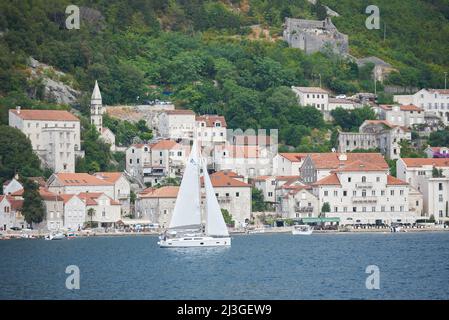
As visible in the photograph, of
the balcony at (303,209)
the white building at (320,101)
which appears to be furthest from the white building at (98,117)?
the white building at (320,101)

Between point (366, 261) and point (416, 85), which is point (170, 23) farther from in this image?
point (366, 261)

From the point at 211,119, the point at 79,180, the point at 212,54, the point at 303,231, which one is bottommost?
the point at 303,231

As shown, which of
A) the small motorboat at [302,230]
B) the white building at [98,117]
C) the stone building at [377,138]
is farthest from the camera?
the stone building at [377,138]

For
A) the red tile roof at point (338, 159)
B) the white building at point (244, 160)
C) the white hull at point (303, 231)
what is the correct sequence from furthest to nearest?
the white building at point (244, 160) < the red tile roof at point (338, 159) < the white hull at point (303, 231)

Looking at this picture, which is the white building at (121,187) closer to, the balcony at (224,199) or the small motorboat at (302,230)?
the balcony at (224,199)

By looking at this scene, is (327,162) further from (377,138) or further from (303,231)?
(377,138)

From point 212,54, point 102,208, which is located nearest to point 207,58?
point 212,54

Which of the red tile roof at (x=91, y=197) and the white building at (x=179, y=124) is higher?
the white building at (x=179, y=124)

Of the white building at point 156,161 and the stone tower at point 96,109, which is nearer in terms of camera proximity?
the white building at point 156,161

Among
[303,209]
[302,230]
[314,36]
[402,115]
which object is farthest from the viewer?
[314,36]
